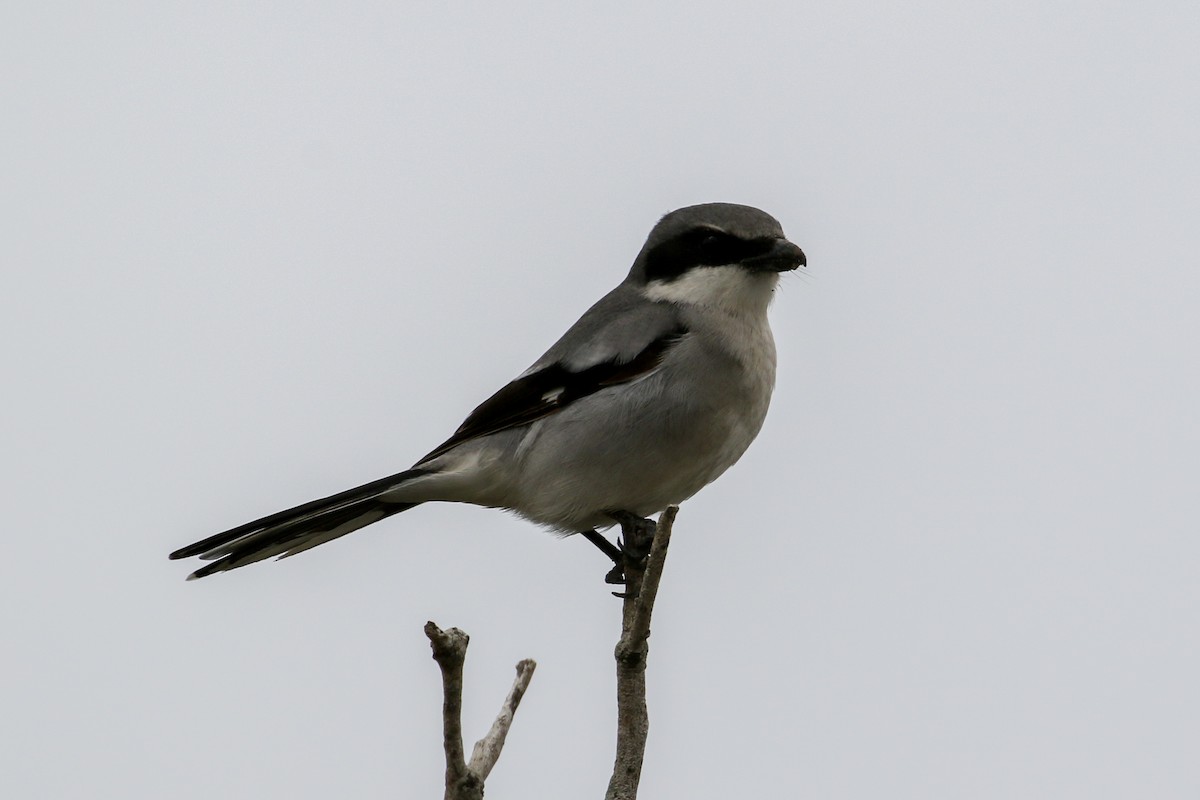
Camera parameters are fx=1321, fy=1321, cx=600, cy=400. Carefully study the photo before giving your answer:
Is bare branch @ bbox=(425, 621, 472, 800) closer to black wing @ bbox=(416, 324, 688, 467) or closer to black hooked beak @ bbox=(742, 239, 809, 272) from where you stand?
black wing @ bbox=(416, 324, 688, 467)

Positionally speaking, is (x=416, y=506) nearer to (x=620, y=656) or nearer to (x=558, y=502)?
(x=558, y=502)

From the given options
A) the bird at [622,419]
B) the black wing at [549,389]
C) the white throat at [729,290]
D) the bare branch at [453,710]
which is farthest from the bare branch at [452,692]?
the white throat at [729,290]

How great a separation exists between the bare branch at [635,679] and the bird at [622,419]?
941 mm

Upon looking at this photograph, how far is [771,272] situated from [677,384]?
763 mm

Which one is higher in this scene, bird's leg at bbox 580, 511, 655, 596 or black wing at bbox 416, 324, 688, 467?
black wing at bbox 416, 324, 688, 467

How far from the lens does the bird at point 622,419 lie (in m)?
5.50

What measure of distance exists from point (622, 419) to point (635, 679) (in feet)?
5.00

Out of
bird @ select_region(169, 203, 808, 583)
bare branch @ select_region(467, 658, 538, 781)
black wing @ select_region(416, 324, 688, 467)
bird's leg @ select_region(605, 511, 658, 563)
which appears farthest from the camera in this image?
black wing @ select_region(416, 324, 688, 467)

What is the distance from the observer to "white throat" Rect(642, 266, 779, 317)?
5.95 metres

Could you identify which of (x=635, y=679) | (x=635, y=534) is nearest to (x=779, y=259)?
(x=635, y=534)

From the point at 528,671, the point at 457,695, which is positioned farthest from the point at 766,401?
the point at 457,695

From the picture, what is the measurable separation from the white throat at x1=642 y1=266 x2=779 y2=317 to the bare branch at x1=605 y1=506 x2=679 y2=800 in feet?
6.34

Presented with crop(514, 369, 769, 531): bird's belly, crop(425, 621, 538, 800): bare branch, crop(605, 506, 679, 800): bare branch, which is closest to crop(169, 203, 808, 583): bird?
crop(514, 369, 769, 531): bird's belly

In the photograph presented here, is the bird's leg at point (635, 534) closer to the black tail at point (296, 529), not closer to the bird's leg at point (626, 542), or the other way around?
the bird's leg at point (626, 542)
